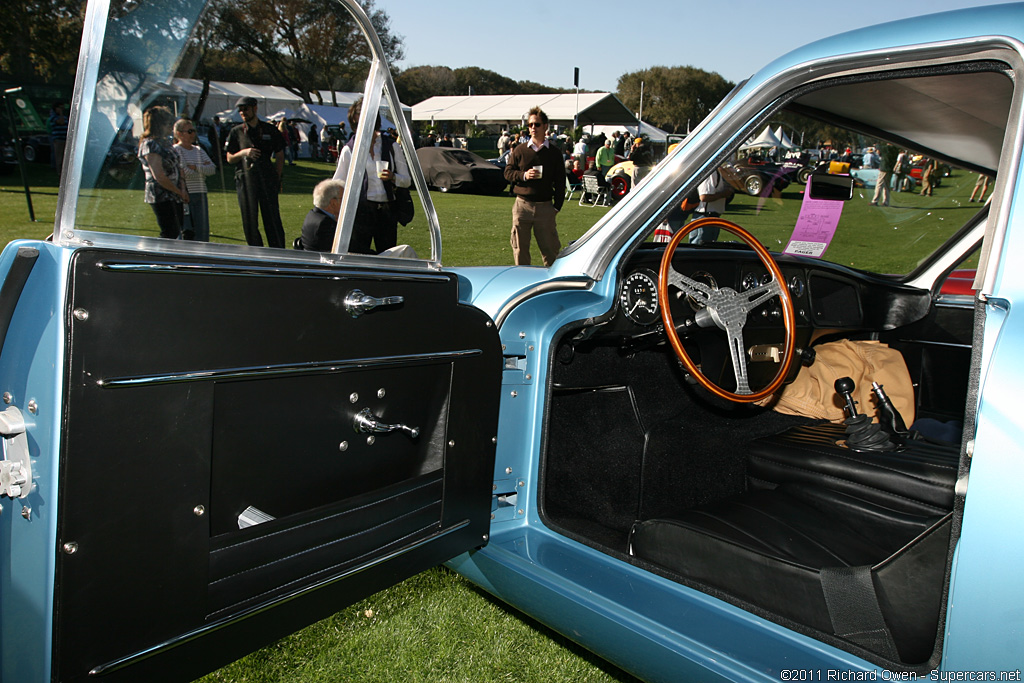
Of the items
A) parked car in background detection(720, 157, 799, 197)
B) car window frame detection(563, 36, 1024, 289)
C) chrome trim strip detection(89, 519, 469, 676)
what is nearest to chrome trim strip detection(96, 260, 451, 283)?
car window frame detection(563, 36, 1024, 289)

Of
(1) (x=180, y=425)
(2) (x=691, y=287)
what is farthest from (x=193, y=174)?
(2) (x=691, y=287)

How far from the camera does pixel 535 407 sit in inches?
85.5

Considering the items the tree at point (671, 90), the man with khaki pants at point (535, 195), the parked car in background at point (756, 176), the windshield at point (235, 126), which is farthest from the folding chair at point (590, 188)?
the tree at point (671, 90)

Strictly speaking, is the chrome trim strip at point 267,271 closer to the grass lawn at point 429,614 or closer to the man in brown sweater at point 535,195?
the grass lawn at point 429,614

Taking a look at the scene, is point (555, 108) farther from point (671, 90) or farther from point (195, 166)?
point (671, 90)

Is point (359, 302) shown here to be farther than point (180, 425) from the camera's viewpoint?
Yes

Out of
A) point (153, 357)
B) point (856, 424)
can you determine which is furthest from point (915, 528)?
point (153, 357)

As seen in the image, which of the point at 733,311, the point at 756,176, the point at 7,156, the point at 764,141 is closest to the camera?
the point at 7,156

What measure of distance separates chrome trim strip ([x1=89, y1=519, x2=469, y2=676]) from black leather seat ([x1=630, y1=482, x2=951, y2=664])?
2.37ft

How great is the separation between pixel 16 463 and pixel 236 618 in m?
0.50

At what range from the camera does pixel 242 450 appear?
4.78 feet

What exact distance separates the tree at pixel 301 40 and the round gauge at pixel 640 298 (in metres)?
1.13

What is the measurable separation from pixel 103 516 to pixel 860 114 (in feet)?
7.68

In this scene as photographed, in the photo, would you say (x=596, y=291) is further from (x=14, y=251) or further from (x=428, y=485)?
(x=14, y=251)
